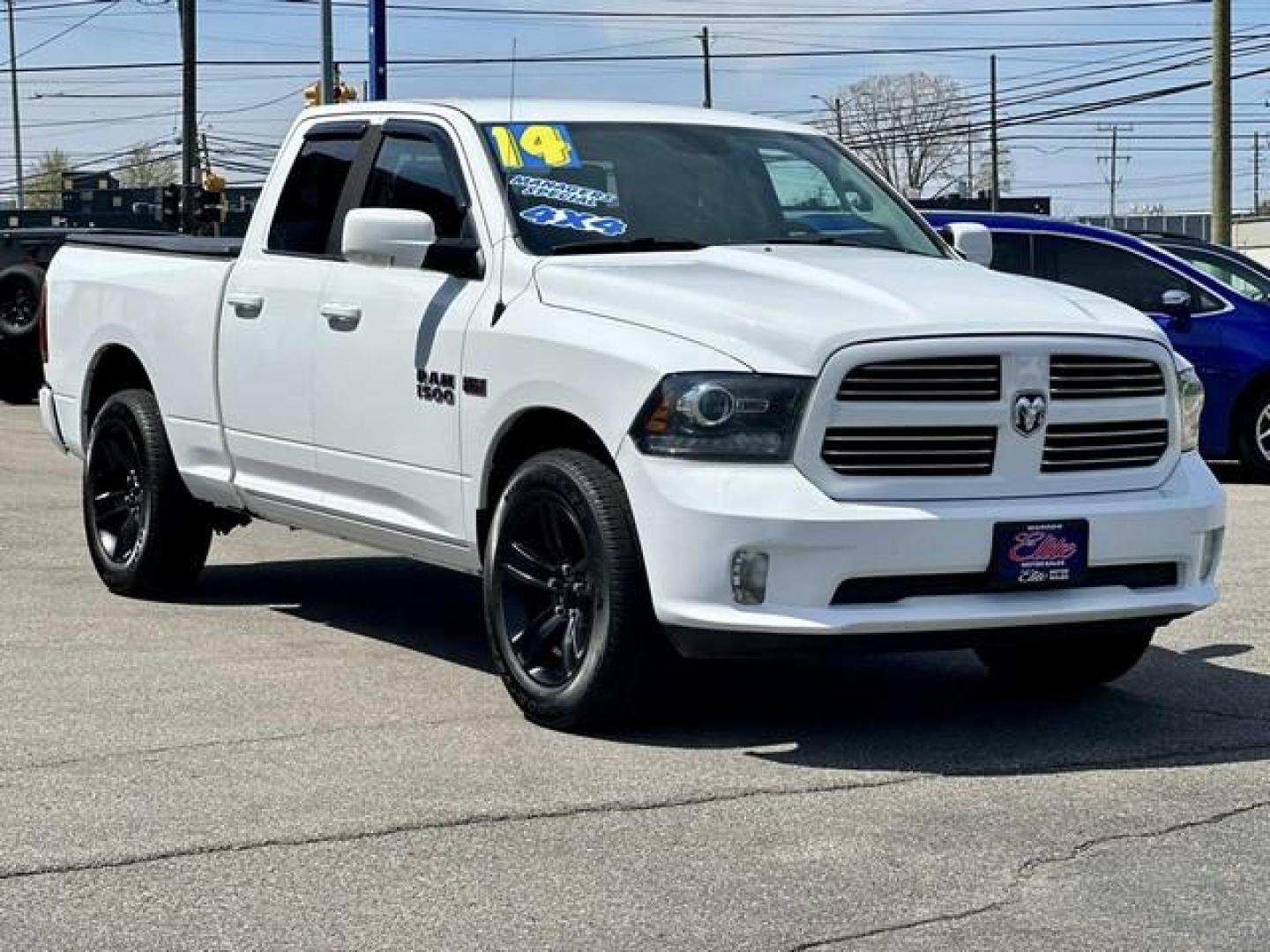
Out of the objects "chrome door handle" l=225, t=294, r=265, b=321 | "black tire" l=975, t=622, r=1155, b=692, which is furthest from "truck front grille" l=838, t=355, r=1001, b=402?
"chrome door handle" l=225, t=294, r=265, b=321

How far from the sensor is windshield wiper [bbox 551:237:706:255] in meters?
7.13

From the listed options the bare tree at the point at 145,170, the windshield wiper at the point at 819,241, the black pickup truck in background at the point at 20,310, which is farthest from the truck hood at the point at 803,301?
the bare tree at the point at 145,170

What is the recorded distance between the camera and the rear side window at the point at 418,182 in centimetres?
756

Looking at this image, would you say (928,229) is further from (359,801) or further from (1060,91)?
(1060,91)

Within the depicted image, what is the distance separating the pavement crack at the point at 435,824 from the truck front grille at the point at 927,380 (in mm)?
1071

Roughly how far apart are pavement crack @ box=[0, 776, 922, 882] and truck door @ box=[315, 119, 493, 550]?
66.5 inches

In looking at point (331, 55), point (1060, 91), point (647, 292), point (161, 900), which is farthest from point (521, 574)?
point (1060, 91)

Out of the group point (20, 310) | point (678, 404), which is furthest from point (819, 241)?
point (20, 310)

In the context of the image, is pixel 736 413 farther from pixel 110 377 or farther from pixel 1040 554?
pixel 110 377

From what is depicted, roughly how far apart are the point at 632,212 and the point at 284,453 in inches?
66.8

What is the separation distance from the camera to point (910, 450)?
6.21 meters

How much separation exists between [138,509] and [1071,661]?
13.2ft

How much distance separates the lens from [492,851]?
531 centimetres

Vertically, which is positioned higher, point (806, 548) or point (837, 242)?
point (837, 242)
